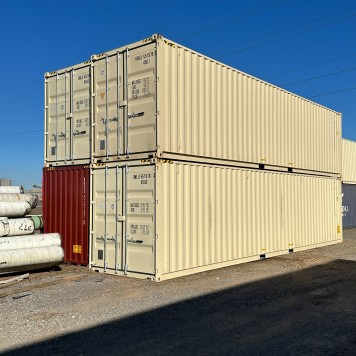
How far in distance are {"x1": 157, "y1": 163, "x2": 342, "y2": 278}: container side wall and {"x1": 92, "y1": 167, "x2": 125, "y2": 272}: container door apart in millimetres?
1350

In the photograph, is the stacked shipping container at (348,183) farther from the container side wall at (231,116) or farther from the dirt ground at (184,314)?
the dirt ground at (184,314)

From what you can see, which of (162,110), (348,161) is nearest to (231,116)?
(162,110)

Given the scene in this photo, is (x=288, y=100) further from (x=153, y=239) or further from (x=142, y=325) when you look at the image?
(x=142, y=325)

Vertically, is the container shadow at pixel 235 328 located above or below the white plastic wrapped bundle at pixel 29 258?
below

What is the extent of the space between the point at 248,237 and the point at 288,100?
5127mm

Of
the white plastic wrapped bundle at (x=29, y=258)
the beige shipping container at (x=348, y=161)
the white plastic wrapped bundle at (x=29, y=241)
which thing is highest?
the beige shipping container at (x=348, y=161)

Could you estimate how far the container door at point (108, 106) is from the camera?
10.4 meters

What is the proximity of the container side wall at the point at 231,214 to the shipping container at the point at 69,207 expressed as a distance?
2.62 metres

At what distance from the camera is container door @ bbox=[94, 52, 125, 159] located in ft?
34.1

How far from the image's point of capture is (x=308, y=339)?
5457 mm

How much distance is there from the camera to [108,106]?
35.0 ft

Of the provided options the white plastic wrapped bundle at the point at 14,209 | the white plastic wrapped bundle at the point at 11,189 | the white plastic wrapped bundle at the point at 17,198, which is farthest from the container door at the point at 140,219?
the white plastic wrapped bundle at the point at 11,189

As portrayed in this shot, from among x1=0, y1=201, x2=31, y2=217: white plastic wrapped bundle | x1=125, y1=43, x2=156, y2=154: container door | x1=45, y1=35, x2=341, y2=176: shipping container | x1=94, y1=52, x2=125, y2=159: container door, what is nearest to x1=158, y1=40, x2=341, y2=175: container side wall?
x1=45, y1=35, x2=341, y2=176: shipping container

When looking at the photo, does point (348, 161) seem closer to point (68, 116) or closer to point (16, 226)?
point (68, 116)
